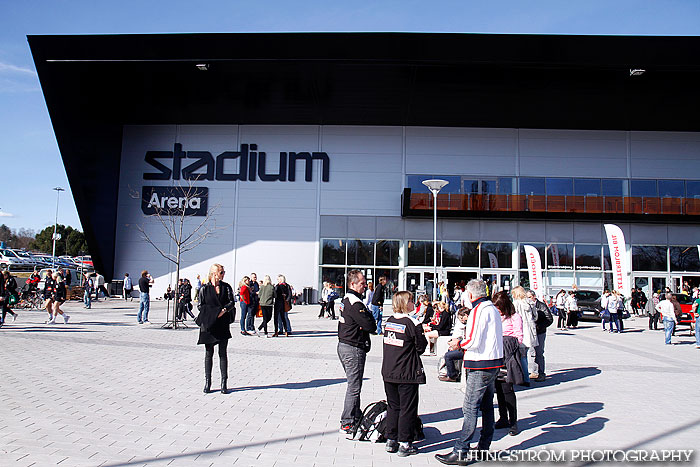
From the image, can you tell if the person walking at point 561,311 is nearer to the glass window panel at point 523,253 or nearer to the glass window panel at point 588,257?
the glass window panel at point 523,253

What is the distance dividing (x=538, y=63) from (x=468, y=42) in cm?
344

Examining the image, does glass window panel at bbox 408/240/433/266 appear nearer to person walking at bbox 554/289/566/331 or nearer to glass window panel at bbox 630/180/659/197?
person walking at bbox 554/289/566/331

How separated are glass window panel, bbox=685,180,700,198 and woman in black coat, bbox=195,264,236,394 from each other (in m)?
32.6

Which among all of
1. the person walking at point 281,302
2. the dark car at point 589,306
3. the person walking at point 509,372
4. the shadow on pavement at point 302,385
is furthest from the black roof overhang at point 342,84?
the person walking at point 509,372

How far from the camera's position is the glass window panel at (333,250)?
32.0 metres

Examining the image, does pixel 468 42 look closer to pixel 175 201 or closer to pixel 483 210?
pixel 483 210

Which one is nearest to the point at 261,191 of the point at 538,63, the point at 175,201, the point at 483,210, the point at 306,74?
the point at 175,201

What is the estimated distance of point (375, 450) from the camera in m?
5.45

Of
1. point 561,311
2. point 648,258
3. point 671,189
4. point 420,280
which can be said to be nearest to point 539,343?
point 561,311

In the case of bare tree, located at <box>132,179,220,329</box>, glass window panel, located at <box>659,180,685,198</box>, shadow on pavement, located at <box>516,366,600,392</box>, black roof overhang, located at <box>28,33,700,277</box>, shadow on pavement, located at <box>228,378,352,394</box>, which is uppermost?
black roof overhang, located at <box>28,33,700,277</box>

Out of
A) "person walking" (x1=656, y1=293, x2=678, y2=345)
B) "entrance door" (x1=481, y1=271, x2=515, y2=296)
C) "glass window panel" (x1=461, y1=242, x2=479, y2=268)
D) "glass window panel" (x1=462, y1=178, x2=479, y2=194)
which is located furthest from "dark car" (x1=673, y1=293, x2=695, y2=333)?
"glass window panel" (x1=462, y1=178, x2=479, y2=194)

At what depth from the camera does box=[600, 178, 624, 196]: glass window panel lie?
31.9 m

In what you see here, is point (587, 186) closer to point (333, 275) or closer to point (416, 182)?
point (416, 182)

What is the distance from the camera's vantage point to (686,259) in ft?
102
